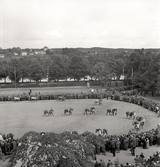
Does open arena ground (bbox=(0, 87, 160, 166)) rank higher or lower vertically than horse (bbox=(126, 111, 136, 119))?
lower

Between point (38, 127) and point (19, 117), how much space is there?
5774mm

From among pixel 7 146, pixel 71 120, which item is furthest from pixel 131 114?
pixel 7 146

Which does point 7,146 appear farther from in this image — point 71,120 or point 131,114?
point 131,114

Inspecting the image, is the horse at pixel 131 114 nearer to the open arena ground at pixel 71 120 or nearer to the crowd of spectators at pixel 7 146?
the open arena ground at pixel 71 120

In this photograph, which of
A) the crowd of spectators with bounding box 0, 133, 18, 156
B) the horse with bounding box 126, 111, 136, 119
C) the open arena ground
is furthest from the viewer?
the horse with bounding box 126, 111, 136, 119

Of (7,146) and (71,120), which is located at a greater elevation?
(7,146)

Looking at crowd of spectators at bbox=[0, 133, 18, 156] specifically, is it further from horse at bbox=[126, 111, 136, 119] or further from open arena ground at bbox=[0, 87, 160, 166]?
horse at bbox=[126, 111, 136, 119]

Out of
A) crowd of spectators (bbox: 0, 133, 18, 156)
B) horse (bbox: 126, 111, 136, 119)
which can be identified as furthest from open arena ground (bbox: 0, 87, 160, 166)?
crowd of spectators (bbox: 0, 133, 18, 156)

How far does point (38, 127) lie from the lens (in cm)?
2569

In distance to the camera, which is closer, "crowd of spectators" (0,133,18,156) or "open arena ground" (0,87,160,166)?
"crowd of spectators" (0,133,18,156)

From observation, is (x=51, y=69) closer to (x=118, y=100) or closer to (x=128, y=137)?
(x=118, y=100)

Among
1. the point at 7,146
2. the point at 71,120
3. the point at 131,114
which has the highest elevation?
the point at 131,114

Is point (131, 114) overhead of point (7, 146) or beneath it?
overhead

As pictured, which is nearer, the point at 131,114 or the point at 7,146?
the point at 7,146
